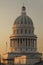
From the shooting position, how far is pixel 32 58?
19925 cm

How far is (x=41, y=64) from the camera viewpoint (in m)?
188

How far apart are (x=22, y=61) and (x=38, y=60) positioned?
4.60m

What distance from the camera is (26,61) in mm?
195375

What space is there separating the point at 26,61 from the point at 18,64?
515 cm

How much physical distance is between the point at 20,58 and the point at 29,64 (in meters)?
5.59

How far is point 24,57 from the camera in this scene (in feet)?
648

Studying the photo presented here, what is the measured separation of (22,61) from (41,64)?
11.8 meters

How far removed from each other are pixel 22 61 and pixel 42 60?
704 centimetres

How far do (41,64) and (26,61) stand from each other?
7980 millimetres

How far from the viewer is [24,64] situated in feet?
645

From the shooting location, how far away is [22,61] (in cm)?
19912

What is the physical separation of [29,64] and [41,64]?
7.24 m

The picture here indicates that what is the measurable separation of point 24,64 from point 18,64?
3.79 m

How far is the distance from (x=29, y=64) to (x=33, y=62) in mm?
2151
